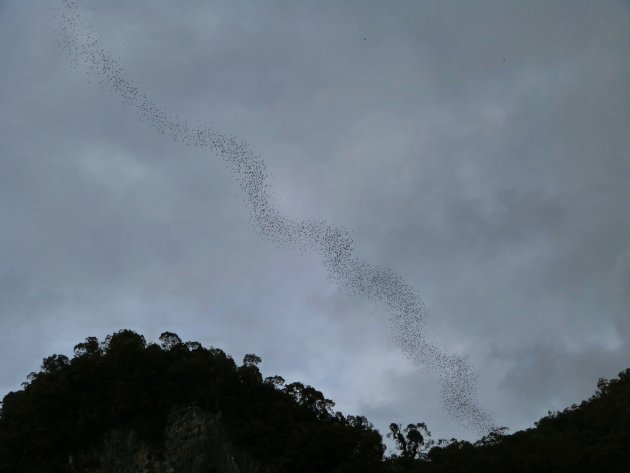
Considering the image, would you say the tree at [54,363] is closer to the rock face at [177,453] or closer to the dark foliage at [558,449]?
the rock face at [177,453]

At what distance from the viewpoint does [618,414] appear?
2191 inches

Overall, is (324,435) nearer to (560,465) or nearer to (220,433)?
(220,433)

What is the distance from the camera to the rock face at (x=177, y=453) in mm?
48094

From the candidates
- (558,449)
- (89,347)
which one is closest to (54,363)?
(89,347)

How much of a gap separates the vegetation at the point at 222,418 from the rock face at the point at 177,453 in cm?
73

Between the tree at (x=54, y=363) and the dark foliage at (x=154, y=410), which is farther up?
the tree at (x=54, y=363)

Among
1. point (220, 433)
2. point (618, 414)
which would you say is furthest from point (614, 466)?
point (220, 433)

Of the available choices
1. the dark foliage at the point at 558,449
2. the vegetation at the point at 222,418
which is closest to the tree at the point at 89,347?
the vegetation at the point at 222,418

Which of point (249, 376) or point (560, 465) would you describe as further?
point (249, 376)

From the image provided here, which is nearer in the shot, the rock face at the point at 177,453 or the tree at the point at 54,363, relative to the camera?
the rock face at the point at 177,453

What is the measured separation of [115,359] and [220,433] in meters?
11.0

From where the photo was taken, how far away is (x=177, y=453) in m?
48.7

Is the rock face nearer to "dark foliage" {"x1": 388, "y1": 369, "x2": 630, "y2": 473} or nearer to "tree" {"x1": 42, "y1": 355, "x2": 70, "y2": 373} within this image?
"tree" {"x1": 42, "y1": 355, "x2": 70, "y2": 373}

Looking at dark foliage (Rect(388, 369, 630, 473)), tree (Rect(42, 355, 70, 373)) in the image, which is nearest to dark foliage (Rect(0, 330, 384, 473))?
tree (Rect(42, 355, 70, 373))
